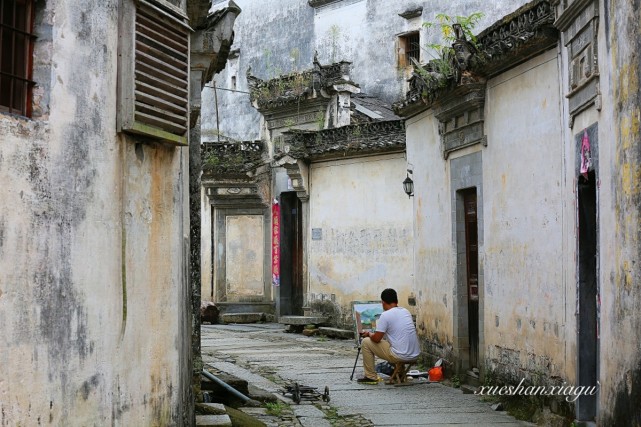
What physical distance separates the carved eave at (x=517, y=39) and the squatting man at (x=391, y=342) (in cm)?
355

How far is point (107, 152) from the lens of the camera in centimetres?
650

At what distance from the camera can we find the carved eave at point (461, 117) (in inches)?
474

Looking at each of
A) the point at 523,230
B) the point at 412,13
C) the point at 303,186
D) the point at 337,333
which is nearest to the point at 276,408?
the point at 523,230

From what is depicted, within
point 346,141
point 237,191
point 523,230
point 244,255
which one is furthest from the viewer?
point 244,255

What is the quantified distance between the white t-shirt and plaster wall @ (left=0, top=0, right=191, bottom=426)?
565 cm

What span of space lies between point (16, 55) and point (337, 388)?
298 inches

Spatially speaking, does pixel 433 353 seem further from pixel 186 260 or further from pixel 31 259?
pixel 31 259

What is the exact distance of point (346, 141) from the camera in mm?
21062

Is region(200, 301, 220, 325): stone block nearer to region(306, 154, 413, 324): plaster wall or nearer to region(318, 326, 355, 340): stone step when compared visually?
region(306, 154, 413, 324): plaster wall

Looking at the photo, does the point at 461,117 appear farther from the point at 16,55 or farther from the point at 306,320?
the point at 306,320

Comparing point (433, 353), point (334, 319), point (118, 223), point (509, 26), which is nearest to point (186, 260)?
point (118, 223)

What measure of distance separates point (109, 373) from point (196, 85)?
10.6 ft

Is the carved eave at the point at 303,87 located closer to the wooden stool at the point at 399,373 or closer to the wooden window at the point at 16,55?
the wooden stool at the point at 399,373

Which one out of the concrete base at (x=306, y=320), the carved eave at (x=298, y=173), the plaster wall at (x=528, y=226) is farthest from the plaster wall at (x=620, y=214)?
the carved eave at (x=298, y=173)
